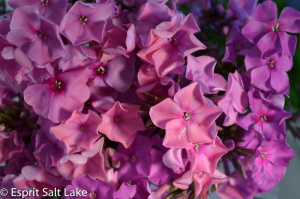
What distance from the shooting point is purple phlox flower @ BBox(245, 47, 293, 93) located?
434 mm

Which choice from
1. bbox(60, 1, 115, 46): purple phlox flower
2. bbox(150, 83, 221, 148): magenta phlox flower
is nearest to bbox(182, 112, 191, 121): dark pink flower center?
bbox(150, 83, 221, 148): magenta phlox flower

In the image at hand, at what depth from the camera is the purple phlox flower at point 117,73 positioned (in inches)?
16.9

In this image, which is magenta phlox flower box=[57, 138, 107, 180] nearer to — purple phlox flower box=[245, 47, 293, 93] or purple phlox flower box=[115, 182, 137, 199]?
purple phlox flower box=[115, 182, 137, 199]

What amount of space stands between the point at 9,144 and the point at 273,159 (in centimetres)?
28

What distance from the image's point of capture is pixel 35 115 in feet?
1.57

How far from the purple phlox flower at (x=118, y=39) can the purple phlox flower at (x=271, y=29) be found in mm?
113

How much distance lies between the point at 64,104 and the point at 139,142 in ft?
0.28

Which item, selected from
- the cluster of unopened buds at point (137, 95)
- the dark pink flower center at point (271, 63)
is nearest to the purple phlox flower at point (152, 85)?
the cluster of unopened buds at point (137, 95)

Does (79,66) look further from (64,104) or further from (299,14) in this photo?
(299,14)

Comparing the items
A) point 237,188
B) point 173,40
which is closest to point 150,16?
point 173,40

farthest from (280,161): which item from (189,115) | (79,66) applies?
(79,66)

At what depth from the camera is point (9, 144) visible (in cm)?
49

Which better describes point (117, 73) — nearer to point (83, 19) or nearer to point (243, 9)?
point (83, 19)

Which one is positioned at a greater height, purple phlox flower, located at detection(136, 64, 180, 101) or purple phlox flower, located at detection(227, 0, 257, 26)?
purple phlox flower, located at detection(227, 0, 257, 26)
